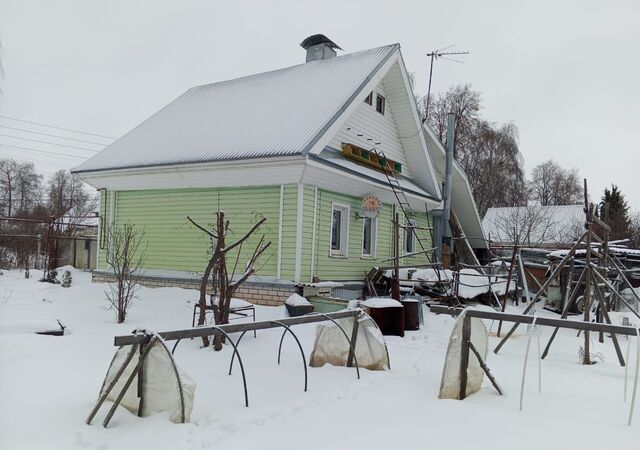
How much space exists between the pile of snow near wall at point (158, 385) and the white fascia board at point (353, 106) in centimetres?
676

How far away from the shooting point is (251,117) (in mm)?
13445

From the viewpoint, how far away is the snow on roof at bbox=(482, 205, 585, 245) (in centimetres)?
3112

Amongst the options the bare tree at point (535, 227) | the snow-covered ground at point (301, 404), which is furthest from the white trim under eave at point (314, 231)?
the bare tree at point (535, 227)

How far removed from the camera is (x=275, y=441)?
13.6 ft

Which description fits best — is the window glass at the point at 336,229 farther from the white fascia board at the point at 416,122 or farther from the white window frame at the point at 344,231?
the white fascia board at the point at 416,122

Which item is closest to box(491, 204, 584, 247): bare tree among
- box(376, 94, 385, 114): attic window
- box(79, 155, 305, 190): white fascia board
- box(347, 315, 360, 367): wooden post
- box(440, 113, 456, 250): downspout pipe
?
box(440, 113, 456, 250): downspout pipe

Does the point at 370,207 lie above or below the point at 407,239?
above

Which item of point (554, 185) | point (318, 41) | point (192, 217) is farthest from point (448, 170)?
point (554, 185)

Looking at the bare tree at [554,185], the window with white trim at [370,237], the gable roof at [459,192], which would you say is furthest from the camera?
the bare tree at [554,185]

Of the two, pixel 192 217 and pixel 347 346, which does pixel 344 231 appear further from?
pixel 347 346

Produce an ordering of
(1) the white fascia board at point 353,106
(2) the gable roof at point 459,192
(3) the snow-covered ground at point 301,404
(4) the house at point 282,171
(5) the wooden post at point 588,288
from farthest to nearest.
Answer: (2) the gable roof at point 459,192 → (4) the house at point 282,171 → (1) the white fascia board at point 353,106 → (5) the wooden post at point 588,288 → (3) the snow-covered ground at point 301,404

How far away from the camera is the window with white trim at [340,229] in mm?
13188

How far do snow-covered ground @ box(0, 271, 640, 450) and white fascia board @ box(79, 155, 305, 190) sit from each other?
4.06 meters

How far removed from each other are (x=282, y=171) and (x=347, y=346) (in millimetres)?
5420
